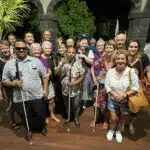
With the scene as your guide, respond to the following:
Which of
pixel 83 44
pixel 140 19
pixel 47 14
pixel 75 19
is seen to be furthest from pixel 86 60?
pixel 47 14

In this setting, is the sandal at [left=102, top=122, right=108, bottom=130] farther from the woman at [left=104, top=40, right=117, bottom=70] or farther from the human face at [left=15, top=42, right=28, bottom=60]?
the human face at [left=15, top=42, right=28, bottom=60]

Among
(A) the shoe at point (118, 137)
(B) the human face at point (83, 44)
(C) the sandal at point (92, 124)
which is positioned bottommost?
(C) the sandal at point (92, 124)

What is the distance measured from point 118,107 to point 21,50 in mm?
1637

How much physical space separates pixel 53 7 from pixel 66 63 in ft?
19.6

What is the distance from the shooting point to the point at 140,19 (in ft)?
31.3

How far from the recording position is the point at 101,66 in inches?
191

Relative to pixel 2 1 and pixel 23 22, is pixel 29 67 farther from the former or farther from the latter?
pixel 23 22

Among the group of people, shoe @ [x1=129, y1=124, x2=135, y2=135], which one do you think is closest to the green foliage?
the group of people

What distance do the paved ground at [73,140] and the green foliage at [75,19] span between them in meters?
5.32

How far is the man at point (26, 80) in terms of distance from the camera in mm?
4168

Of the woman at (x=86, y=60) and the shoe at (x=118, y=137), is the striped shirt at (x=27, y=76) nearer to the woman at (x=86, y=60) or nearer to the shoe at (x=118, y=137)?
A: the woman at (x=86, y=60)

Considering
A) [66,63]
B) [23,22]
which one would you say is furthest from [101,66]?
[23,22]

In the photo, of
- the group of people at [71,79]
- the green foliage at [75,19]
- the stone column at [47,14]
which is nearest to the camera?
the group of people at [71,79]

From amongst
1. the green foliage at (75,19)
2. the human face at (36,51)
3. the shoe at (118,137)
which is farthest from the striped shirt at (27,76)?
the green foliage at (75,19)
